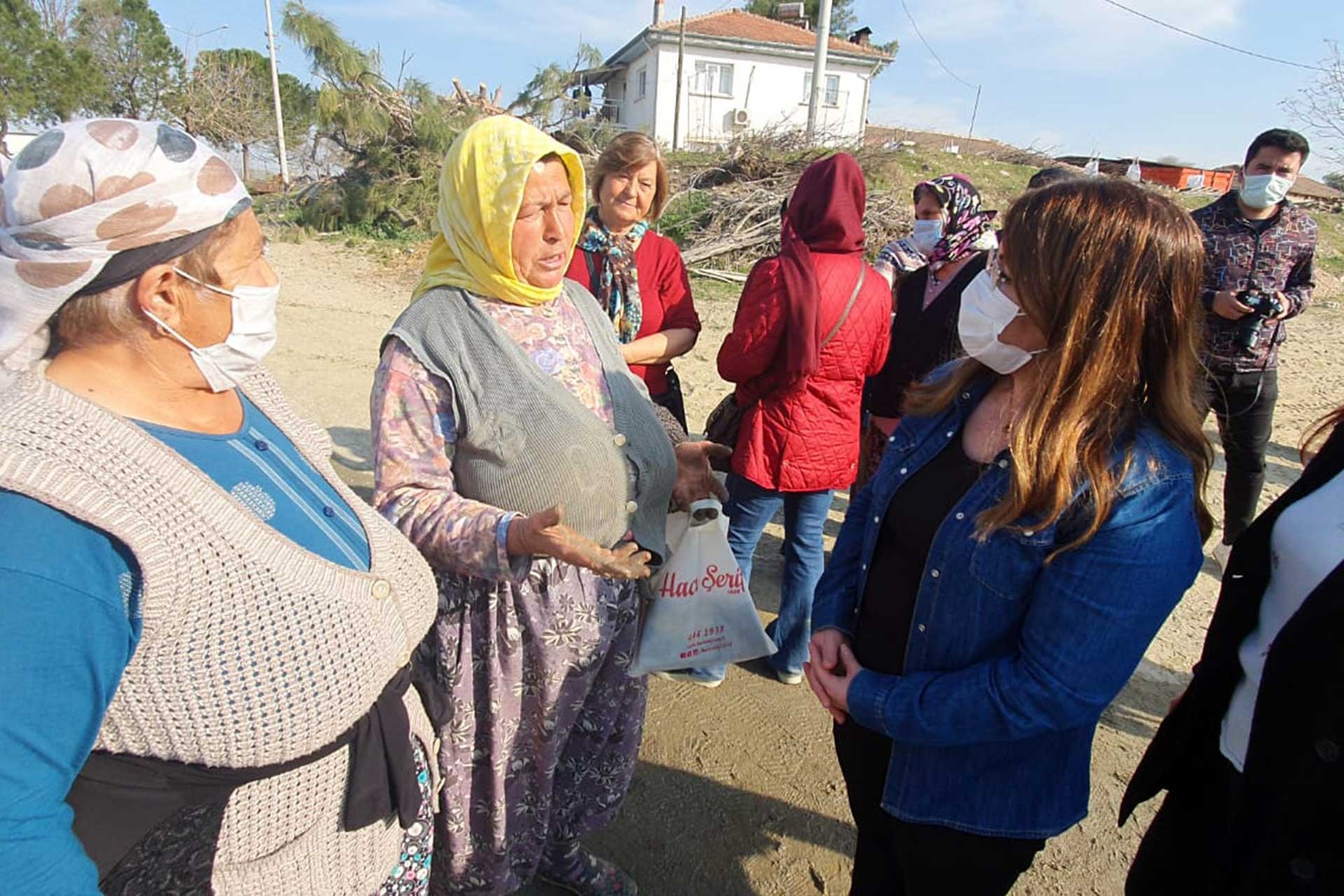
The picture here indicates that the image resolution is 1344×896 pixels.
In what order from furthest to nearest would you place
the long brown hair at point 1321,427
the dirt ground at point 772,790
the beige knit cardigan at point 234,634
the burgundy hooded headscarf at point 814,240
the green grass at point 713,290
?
the green grass at point 713,290 < the burgundy hooded headscarf at point 814,240 < the dirt ground at point 772,790 < the long brown hair at point 1321,427 < the beige knit cardigan at point 234,634

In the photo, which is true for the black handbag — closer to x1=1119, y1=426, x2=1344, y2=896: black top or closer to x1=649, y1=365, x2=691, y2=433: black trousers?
x1=649, y1=365, x2=691, y2=433: black trousers

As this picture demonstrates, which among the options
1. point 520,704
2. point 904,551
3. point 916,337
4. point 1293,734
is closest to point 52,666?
point 520,704

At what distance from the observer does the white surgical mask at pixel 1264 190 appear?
3.76 metres

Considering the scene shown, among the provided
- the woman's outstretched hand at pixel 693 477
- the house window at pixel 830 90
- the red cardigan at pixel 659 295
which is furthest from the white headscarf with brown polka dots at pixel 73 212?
the house window at pixel 830 90

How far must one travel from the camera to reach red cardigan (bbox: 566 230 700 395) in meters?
3.28

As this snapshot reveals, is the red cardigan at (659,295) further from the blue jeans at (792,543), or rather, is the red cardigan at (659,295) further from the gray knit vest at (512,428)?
the gray knit vest at (512,428)

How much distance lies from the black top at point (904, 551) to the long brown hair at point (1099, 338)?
15 centimetres

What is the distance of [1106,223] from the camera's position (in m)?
1.24

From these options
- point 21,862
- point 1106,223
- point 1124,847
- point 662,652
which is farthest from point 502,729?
point 1124,847

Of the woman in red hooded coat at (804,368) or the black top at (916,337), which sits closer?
the woman in red hooded coat at (804,368)

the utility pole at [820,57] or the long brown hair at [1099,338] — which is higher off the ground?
the utility pole at [820,57]

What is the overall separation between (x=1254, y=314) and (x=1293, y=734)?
3454 mm

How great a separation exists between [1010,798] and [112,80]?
33.5 metres

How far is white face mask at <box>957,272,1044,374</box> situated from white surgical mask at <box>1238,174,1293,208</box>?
346 centimetres
